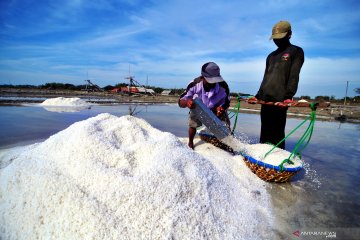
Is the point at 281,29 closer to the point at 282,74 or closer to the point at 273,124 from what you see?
the point at 282,74

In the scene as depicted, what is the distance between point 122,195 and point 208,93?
77.0 inches

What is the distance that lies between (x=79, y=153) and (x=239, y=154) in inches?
67.0

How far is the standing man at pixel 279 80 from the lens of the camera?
8.76 ft

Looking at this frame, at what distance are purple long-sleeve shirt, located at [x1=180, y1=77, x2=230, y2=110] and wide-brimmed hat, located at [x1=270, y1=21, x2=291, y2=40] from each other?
0.84 m

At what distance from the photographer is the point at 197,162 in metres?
2.00

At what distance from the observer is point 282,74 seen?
2.80m

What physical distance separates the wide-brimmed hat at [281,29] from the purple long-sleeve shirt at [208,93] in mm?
840

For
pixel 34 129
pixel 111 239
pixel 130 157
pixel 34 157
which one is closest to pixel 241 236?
pixel 111 239

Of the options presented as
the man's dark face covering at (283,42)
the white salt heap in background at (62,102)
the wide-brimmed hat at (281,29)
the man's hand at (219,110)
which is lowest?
the white salt heap in background at (62,102)

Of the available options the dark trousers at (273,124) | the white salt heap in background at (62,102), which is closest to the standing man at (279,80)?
the dark trousers at (273,124)

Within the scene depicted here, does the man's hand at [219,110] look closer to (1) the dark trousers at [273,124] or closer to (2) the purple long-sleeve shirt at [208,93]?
(2) the purple long-sleeve shirt at [208,93]

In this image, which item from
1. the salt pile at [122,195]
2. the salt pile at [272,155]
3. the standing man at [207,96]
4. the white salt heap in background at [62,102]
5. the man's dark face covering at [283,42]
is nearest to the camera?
the salt pile at [122,195]

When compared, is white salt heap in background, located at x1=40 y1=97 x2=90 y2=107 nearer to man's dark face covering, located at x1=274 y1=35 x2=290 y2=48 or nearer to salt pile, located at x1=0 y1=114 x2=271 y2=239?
salt pile, located at x1=0 y1=114 x2=271 y2=239

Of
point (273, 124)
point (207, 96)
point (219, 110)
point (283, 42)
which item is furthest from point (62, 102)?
point (283, 42)
